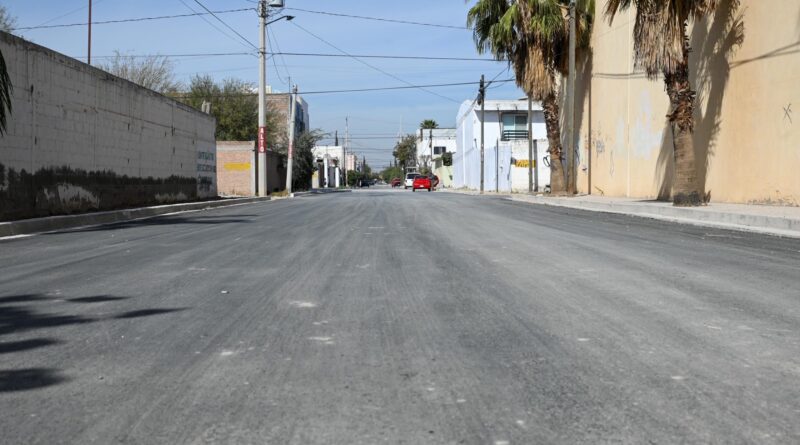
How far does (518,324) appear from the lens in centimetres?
522

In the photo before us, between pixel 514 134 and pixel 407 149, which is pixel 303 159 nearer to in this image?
pixel 514 134

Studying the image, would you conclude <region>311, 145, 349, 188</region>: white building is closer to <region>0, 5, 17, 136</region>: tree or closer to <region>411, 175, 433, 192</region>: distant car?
<region>411, 175, 433, 192</region>: distant car

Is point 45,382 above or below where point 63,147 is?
below

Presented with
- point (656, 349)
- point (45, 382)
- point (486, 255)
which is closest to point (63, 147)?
point (486, 255)

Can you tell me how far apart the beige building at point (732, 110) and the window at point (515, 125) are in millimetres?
35153

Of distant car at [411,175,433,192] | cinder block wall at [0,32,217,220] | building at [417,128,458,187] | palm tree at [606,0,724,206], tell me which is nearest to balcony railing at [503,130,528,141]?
distant car at [411,175,433,192]

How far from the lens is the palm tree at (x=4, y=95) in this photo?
12938 mm

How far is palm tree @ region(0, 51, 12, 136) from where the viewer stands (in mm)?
12938

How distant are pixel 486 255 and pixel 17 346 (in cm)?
606

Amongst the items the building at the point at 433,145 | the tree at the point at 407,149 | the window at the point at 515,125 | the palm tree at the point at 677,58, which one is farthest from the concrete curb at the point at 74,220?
the tree at the point at 407,149

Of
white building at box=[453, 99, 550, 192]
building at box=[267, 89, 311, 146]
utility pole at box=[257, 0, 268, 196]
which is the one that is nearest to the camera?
utility pole at box=[257, 0, 268, 196]

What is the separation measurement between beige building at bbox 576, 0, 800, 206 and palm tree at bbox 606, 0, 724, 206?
117 cm

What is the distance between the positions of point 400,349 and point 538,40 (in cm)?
2754

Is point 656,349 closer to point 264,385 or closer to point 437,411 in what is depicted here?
point 437,411
